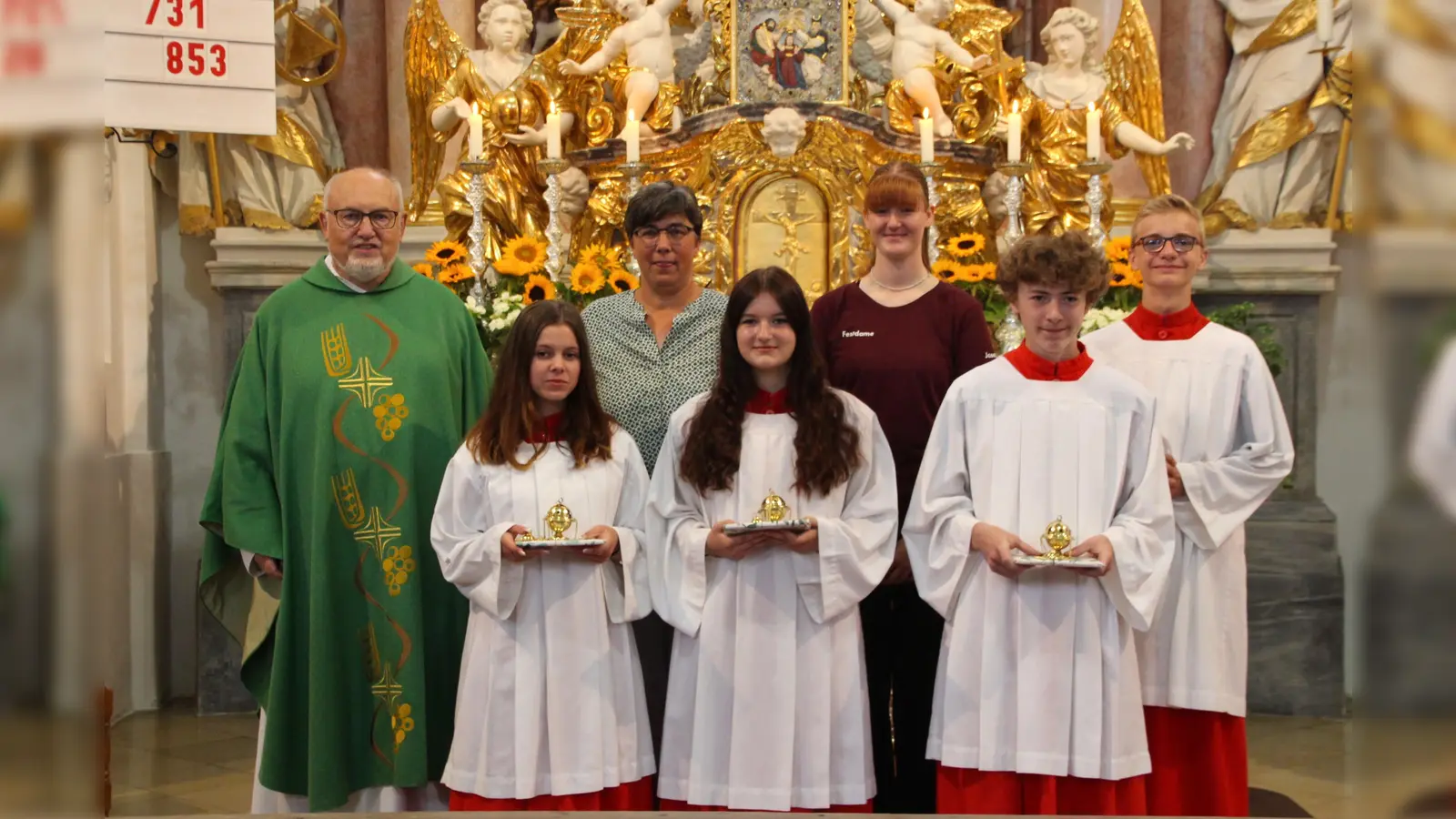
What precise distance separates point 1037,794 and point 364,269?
7.58 feet

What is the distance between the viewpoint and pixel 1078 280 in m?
3.40

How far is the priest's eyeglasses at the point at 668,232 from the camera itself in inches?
153

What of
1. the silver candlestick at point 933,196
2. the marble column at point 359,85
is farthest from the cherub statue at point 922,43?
the marble column at point 359,85

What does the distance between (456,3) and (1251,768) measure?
5.39 m

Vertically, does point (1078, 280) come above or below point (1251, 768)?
above

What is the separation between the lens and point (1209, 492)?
370cm

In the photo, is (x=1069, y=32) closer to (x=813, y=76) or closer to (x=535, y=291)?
(x=813, y=76)

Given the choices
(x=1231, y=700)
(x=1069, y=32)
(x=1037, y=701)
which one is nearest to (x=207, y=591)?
(x=1037, y=701)

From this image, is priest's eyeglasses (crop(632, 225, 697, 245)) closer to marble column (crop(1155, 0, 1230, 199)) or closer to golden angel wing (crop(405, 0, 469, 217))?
golden angel wing (crop(405, 0, 469, 217))

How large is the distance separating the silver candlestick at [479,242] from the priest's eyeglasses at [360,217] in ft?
5.33

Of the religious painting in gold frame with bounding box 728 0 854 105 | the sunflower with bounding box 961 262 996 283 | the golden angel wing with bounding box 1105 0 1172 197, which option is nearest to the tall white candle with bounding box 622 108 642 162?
the religious painting in gold frame with bounding box 728 0 854 105

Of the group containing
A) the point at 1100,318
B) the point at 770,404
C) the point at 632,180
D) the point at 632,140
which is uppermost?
the point at 632,140

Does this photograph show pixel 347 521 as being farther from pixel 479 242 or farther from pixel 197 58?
pixel 479 242

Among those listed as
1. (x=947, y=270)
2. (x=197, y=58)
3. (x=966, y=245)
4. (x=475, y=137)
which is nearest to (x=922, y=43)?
(x=966, y=245)
